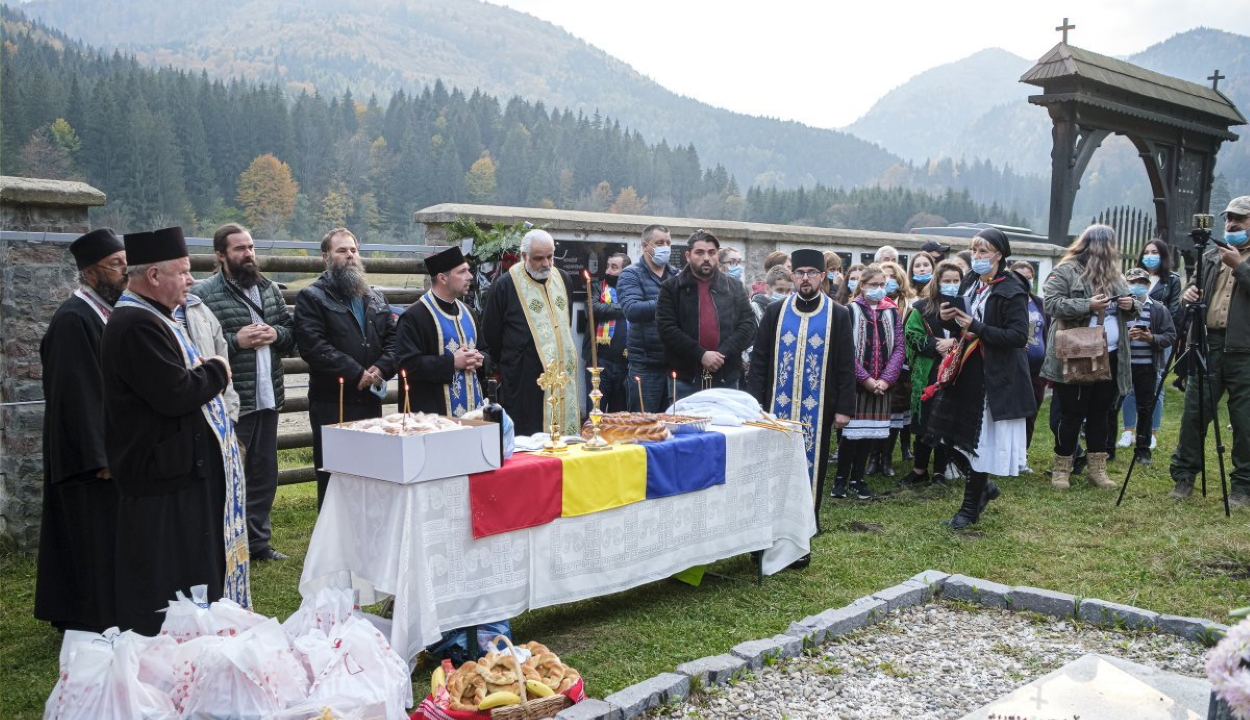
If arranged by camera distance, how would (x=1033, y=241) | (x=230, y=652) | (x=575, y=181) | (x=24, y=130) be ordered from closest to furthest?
(x=230, y=652) < (x=1033, y=241) < (x=24, y=130) < (x=575, y=181)

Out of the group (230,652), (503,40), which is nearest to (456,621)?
(230,652)

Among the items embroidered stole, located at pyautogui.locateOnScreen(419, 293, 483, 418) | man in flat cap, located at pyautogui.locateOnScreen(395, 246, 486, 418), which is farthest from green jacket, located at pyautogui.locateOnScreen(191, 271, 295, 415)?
embroidered stole, located at pyautogui.locateOnScreen(419, 293, 483, 418)

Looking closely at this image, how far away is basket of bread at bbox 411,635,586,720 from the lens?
3.70 m

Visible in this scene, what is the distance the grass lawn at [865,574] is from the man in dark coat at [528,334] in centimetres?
161

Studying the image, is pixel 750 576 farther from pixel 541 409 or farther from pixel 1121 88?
pixel 1121 88

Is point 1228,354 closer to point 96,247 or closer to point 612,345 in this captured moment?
point 612,345

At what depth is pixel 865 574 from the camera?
19.9 ft

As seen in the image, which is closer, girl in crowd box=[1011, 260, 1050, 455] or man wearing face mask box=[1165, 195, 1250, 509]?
man wearing face mask box=[1165, 195, 1250, 509]

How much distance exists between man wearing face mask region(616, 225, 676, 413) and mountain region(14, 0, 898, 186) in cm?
9707

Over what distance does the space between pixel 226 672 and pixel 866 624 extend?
326cm

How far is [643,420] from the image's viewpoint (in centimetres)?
544

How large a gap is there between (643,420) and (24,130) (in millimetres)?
33637

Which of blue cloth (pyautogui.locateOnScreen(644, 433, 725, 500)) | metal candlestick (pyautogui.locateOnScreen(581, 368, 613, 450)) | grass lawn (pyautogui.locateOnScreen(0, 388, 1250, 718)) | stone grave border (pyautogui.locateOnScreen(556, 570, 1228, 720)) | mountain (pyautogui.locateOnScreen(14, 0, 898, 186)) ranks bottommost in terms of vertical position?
grass lawn (pyautogui.locateOnScreen(0, 388, 1250, 718))

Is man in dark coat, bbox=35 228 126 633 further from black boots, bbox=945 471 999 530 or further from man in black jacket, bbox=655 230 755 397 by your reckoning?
black boots, bbox=945 471 999 530
